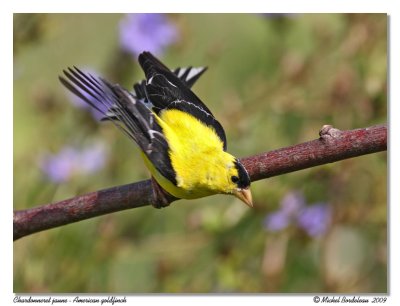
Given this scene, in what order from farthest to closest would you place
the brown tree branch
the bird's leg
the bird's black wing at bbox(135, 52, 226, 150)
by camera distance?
the bird's black wing at bbox(135, 52, 226, 150) < the bird's leg < the brown tree branch

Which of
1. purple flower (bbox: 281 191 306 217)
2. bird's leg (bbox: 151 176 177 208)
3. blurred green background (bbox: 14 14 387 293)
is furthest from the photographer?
purple flower (bbox: 281 191 306 217)

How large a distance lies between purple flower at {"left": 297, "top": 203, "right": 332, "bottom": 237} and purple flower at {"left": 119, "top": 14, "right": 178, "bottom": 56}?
0.75 metres

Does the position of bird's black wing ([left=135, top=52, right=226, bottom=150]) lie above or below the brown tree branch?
above

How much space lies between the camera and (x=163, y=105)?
1.93 m

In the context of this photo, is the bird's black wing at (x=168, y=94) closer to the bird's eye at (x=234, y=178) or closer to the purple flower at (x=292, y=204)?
the bird's eye at (x=234, y=178)

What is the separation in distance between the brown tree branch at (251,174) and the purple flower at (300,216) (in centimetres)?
→ 66

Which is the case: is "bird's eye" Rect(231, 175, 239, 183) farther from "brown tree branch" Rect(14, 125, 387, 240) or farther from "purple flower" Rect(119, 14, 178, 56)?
"purple flower" Rect(119, 14, 178, 56)

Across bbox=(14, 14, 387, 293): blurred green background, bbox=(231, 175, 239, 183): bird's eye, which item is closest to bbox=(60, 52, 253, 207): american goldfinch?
bbox=(231, 175, 239, 183): bird's eye

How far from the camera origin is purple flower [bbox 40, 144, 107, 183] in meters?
2.32

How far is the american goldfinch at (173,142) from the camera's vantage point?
1.69m

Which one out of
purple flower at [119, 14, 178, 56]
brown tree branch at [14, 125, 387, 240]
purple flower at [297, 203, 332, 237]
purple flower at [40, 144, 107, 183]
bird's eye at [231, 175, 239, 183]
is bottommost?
brown tree branch at [14, 125, 387, 240]

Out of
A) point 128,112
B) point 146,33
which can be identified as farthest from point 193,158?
point 146,33

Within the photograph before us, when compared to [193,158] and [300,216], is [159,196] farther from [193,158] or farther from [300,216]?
[300,216]

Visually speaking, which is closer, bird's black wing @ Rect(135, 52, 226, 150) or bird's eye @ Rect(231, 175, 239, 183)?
bird's eye @ Rect(231, 175, 239, 183)
